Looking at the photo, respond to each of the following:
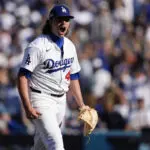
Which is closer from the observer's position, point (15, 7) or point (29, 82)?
point (29, 82)

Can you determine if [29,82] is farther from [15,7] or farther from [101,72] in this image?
[15,7]

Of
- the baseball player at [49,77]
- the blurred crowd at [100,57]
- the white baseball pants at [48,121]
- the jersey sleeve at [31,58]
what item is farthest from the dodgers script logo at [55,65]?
the blurred crowd at [100,57]

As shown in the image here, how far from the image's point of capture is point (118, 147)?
11828 mm

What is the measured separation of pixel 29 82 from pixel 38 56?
362 mm

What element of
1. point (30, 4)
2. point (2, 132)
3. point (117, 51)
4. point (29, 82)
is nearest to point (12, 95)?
point (2, 132)

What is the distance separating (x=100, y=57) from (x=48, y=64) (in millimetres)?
7017

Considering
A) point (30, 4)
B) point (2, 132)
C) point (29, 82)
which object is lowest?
point (2, 132)

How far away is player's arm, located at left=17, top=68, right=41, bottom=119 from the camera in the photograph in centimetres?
736

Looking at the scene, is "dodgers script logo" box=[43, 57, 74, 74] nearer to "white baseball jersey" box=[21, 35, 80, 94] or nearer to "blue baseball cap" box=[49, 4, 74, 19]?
"white baseball jersey" box=[21, 35, 80, 94]

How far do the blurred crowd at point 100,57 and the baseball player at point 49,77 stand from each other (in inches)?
180

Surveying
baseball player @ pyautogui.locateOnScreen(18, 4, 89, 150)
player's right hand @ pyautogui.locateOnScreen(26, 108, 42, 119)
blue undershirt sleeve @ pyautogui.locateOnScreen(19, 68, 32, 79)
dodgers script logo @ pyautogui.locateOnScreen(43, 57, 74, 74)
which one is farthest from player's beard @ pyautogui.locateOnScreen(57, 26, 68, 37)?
player's right hand @ pyautogui.locateOnScreen(26, 108, 42, 119)

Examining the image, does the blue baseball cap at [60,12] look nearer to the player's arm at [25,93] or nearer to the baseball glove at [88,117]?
the player's arm at [25,93]

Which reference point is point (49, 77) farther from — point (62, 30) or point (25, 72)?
point (62, 30)

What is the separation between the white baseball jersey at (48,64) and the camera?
755 centimetres
